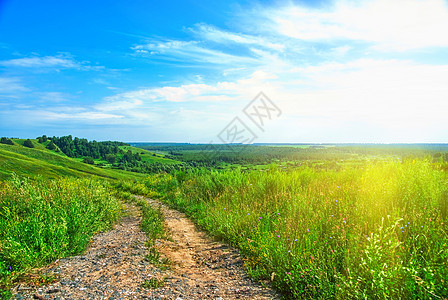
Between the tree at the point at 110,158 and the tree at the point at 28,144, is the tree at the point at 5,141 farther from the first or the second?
the tree at the point at 110,158

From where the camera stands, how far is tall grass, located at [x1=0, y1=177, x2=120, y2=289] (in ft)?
13.0

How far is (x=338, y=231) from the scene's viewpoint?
4.47m

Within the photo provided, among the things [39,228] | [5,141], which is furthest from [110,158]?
[39,228]

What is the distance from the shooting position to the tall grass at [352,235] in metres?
3.09

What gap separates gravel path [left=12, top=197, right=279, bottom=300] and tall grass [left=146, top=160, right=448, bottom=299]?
476mm

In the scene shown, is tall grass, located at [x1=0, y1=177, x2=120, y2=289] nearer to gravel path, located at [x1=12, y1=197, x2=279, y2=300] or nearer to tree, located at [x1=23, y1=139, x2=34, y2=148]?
gravel path, located at [x1=12, y1=197, x2=279, y2=300]

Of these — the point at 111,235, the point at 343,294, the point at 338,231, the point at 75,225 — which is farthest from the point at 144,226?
the point at 343,294

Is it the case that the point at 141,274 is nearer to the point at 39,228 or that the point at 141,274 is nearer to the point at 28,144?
the point at 39,228

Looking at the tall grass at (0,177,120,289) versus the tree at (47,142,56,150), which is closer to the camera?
the tall grass at (0,177,120,289)

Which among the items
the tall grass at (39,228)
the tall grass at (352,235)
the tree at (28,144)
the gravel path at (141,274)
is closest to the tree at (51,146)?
the tree at (28,144)

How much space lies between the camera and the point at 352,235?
3.86 metres

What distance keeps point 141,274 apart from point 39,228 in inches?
Answer: 85.5

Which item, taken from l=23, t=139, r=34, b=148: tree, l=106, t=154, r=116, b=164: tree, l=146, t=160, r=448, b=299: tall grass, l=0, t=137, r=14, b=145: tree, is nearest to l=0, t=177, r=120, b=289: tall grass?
l=146, t=160, r=448, b=299: tall grass

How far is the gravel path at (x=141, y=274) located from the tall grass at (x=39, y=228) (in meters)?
0.25
